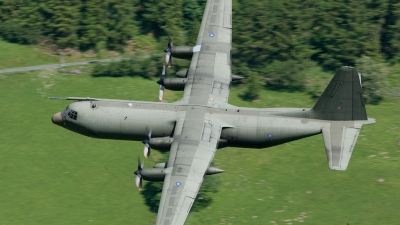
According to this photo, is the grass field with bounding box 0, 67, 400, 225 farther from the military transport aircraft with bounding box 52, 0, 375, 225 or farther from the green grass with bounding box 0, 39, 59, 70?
the green grass with bounding box 0, 39, 59, 70

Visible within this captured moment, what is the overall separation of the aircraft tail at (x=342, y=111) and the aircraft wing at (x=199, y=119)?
9917 mm

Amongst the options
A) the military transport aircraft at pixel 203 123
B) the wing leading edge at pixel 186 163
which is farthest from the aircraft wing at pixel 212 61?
the wing leading edge at pixel 186 163

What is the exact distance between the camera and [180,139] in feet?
235

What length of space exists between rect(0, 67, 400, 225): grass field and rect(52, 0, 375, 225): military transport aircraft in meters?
7.04

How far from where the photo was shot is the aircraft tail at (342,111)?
69.9 meters

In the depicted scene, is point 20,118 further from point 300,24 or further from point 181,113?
point 300,24

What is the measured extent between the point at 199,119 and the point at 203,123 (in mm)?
643

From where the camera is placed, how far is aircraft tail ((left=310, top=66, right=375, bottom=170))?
69875mm

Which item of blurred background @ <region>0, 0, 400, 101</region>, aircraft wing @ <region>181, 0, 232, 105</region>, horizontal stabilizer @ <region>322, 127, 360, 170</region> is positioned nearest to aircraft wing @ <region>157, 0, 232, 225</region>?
aircraft wing @ <region>181, 0, 232, 105</region>

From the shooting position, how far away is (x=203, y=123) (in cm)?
7300

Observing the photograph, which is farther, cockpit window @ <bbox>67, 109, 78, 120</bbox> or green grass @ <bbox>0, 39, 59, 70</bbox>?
green grass @ <bbox>0, 39, 59, 70</bbox>

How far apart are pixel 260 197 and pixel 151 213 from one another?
11.0 meters

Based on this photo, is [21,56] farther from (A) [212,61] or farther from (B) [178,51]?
(A) [212,61]

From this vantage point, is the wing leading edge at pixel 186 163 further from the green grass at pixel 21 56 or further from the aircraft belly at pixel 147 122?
the green grass at pixel 21 56
